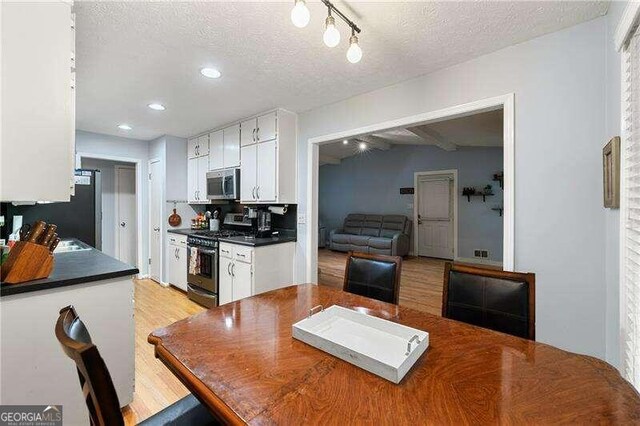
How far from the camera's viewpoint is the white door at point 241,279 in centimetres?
308

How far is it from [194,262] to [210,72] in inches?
92.8

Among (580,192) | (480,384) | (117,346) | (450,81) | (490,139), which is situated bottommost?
(117,346)

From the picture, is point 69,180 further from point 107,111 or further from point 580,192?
point 580,192

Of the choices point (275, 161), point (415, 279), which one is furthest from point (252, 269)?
point (415, 279)

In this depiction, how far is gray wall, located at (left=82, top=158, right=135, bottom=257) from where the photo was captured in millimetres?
4945

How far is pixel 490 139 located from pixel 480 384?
5555mm

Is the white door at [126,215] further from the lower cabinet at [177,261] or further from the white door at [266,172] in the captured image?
the white door at [266,172]

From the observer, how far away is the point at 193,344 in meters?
1.05

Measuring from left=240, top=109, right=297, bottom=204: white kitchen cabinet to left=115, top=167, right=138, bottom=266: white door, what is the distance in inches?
120

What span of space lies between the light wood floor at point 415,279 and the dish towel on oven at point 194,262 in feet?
6.01

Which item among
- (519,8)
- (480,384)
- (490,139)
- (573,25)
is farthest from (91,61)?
(490,139)

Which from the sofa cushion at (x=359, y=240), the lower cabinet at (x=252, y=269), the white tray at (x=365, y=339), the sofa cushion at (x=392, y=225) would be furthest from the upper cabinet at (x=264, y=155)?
the sofa cushion at (x=392, y=225)

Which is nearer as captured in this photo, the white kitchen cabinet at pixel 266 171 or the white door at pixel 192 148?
the white kitchen cabinet at pixel 266 171

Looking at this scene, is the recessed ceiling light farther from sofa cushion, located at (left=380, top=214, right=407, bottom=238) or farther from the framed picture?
sofa cushion, located at (left=380, top=214, right=407, bottom=238)
